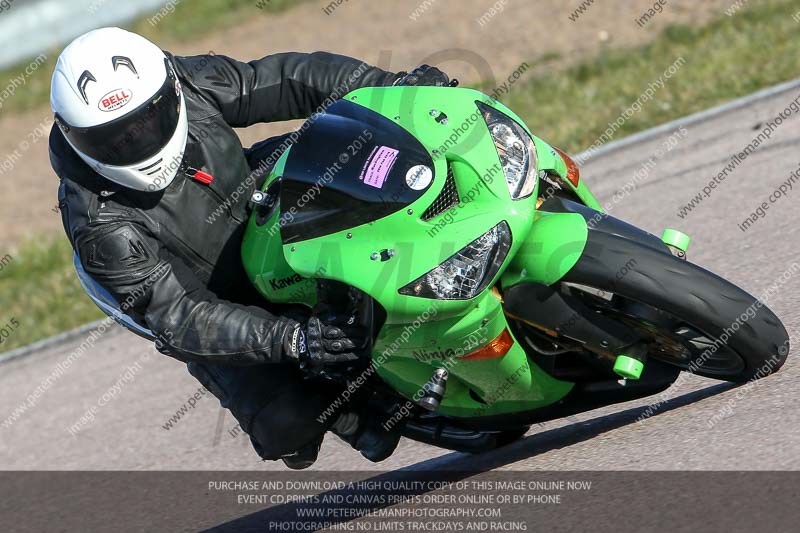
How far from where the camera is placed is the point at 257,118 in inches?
190

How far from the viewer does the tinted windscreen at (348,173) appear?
3787mm

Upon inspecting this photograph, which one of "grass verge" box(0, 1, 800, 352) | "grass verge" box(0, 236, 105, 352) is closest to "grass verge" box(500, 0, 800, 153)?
"grass verge" box(0, 1, 800, 352)

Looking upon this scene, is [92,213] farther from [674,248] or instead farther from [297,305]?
[674,248]

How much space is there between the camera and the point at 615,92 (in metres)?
9.87

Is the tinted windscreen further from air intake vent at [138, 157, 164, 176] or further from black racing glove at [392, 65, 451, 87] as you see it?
air intake vent at [138, 157, 164, 176]

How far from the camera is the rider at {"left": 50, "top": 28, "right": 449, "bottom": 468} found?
13.4 ft

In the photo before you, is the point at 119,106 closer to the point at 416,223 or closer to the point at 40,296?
the point at 416,223

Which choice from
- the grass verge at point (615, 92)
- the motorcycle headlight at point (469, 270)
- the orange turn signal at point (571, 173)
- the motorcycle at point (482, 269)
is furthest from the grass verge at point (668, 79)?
the motorcycle headlight at point (469, 270)

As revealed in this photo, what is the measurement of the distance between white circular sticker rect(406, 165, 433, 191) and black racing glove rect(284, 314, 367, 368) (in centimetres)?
54

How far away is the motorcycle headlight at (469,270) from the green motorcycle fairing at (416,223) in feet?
0.05

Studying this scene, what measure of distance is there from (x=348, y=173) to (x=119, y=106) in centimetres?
89

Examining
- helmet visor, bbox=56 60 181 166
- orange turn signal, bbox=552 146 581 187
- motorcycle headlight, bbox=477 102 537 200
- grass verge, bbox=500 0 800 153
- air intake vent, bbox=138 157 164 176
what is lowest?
grass verge, bbox=500 0 800 153

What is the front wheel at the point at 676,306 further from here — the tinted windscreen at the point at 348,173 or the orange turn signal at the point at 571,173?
the tinted windscreen at the point at 348,173

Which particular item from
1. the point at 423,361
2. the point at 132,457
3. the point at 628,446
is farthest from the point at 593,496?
the point at 132,457
